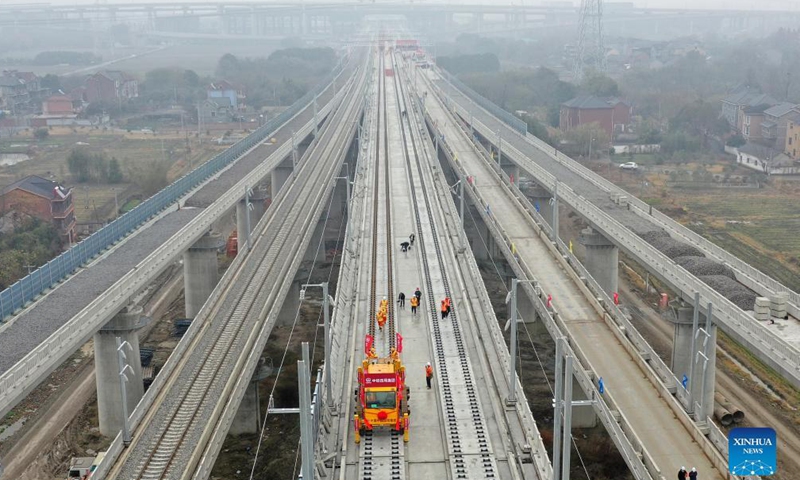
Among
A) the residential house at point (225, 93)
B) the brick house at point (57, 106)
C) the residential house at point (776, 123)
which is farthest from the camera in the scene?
the residential house at point (225, 93)

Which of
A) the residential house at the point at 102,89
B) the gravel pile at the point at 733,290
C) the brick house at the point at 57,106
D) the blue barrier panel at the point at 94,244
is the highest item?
the residential house at the point at 102,89

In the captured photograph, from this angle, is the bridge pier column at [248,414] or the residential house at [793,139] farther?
the residential house at [793,139]

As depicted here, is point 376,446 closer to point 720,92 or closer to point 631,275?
point 631,275

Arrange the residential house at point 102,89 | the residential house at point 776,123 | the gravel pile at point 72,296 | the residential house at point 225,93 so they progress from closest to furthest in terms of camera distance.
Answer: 1. the gravel pile at point 72,296
2. the residential house at point 776,123
3. the residential house at point 225,93
4. the residential house at point 102,89

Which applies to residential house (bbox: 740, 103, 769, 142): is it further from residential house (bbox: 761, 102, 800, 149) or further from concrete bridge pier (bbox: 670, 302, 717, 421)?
concrete bridge pier (bbox: 670, 302, 717, 421)

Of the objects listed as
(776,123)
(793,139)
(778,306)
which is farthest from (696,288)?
(776,123)

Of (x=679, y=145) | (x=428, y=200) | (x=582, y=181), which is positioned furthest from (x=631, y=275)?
(x=679, y=145)

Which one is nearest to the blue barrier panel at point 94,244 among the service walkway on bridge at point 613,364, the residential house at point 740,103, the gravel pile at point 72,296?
the gravel pile at point 72,296

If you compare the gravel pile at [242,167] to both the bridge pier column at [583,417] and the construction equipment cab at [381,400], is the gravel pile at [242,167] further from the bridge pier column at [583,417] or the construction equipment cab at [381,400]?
the construction equipment cab at [381,400]
